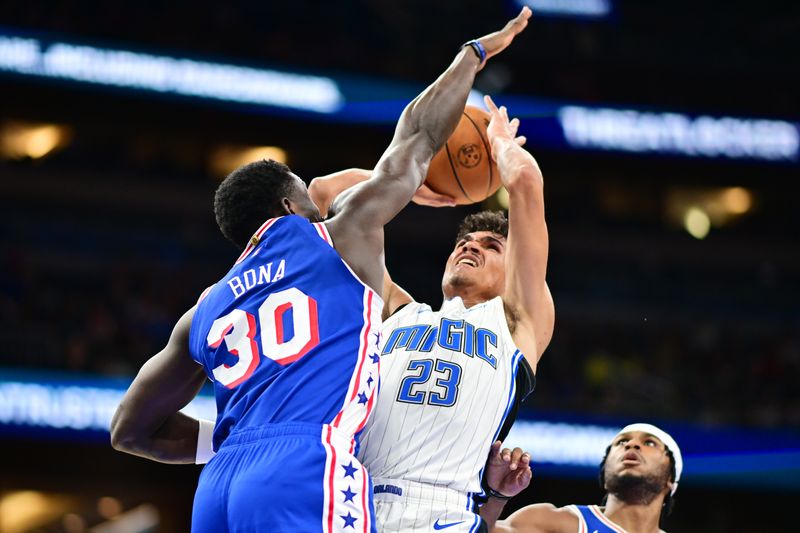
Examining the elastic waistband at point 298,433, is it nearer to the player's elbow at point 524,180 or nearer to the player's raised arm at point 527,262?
the player's raised arm at point 527,262

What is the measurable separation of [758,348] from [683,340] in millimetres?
1272

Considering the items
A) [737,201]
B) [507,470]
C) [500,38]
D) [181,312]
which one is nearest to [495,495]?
[507,470]

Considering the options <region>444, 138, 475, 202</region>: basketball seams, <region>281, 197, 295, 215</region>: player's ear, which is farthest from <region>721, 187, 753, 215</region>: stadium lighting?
<region>281, 197, 295, 215</region>: player's ear

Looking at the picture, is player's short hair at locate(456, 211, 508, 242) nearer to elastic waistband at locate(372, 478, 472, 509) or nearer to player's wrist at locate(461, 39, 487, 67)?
player's wrist at locate(461, 39, 487, 67)

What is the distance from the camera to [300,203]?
3400 millimetres

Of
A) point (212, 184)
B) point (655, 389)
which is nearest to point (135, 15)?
point (212, 184)

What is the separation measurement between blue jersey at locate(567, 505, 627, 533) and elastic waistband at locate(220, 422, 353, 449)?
2.97 m

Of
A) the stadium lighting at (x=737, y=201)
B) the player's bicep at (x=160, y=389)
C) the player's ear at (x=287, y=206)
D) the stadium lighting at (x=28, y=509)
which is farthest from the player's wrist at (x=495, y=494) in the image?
the stadium lighting at (x=737, y=201)

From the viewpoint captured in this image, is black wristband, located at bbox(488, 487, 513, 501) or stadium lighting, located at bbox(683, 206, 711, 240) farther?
stadium lighting, located at bbox(683, 206, 711, 240)

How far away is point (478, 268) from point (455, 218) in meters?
13.8

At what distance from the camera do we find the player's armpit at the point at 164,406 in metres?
3.46

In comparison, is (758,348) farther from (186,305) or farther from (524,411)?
(186,305)

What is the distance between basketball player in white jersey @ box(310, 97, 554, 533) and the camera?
348 centimetres

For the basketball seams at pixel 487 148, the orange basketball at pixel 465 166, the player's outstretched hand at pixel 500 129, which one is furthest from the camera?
the basketball seams at pixel 487 148
